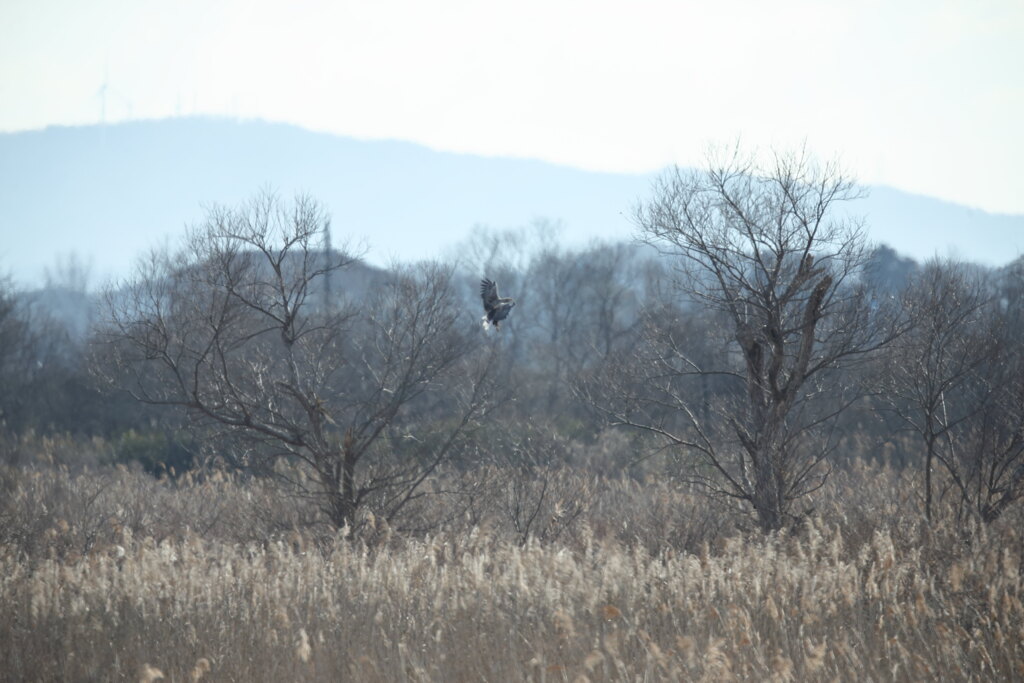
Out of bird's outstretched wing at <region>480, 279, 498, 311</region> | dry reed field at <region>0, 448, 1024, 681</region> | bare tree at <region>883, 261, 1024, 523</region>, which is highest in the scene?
bird's outstretched wing at <region>480, 279, 498, 311</region>

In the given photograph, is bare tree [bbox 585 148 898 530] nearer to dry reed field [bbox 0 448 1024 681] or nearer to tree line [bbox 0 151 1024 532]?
tree line [bbox 0 151 1024 532]

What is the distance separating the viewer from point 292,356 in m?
14.8

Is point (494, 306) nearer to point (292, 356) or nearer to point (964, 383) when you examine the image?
point (292, 356)

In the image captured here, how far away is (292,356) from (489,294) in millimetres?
3382

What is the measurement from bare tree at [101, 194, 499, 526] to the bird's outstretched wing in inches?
78.5

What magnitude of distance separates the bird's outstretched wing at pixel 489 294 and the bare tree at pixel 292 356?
1994mm

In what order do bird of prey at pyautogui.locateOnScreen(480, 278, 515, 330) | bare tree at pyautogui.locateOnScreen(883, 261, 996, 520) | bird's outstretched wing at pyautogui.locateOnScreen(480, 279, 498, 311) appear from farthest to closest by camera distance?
bare tree at pyautogui.locateOnScreen(883, 261, 996, 520) → bird's outstretched wing at pyautogui.locateOnScreen(480, 279, 498, 311) → bird of prey at pyautogui.locateOnScreen(480, 278, 515, 330)

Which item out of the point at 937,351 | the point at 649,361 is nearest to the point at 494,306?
the point at 649,361

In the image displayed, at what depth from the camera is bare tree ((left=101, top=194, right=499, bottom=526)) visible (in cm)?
1434

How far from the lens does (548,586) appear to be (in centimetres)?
698

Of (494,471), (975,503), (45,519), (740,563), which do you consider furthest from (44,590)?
(975,503)

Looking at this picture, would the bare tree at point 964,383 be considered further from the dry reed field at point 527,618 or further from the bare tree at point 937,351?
the dry reed field at point 527,618

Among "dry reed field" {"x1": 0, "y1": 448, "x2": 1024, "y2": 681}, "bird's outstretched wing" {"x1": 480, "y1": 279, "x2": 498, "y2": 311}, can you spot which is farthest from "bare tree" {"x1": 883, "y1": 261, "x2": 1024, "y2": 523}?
"bird's outstretched wing" {"x1": 480, "y1": 279, "x2": 498, "y2": 311}

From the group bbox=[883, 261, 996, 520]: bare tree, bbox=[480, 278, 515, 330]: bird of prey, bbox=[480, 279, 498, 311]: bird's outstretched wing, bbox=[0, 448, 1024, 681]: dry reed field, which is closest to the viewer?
bbox=[0, 448, 1024, 681]: dry reed field
